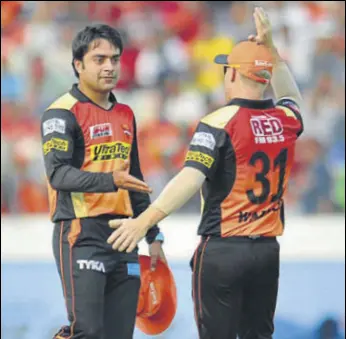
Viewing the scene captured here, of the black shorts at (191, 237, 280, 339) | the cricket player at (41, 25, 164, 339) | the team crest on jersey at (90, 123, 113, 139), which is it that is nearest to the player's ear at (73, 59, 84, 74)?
the cricket player at (41, 25, 164, 339)

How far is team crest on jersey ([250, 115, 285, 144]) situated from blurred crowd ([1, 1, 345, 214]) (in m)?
3.99

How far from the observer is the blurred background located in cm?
891

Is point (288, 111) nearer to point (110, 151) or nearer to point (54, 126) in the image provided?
point (110, 151)

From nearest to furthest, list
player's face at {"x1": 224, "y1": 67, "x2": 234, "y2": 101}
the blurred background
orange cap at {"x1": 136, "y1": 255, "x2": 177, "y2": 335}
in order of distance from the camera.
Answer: player's face at {"x1": 224, "y1": 67, "x2": 234, "y2": 101}
orange cap at {"x1": 136, "y1": 255, "x2": 177, "y2": 335}
the blurred background

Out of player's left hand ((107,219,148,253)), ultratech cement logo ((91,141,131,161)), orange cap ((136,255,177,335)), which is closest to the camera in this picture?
player's left hand ((107,219,148,253))

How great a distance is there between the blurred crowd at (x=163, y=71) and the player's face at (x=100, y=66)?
381 centimetres

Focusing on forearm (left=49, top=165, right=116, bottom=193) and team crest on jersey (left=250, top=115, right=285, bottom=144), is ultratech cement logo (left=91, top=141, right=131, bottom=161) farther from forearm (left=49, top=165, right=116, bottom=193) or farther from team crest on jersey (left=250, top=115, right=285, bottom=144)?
team crest on jersey (left=250, top=115, right=285, bottom=144)

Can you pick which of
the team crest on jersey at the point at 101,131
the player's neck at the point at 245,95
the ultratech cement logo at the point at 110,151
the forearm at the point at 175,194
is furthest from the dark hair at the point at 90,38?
the forearm at the point at 175,194

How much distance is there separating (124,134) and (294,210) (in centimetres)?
363

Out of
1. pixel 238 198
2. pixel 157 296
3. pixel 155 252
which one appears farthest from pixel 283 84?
pixel 157 296

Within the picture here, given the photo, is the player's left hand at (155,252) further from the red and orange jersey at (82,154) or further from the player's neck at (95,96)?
the player's neck at (95,96)

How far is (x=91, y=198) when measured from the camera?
500cm

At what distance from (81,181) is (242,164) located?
2.51 ft

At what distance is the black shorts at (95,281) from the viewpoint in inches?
193
